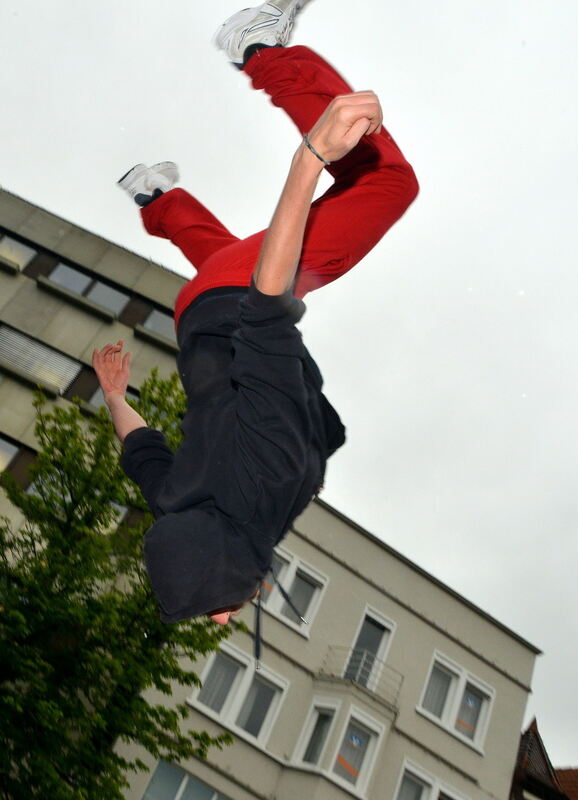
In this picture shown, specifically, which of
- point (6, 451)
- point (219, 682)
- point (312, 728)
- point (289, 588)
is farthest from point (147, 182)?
point (312, 728)

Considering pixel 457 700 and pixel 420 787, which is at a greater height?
pixel 457 700

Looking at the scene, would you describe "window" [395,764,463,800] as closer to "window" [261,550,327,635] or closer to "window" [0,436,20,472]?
"window" [261,550,327,635]

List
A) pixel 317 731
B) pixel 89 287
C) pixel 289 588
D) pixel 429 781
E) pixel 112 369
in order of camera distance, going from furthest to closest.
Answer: pixel 89 287 < pixel 289 588 < pixel 429 781 < pixel 317 731 < pixel 112 369

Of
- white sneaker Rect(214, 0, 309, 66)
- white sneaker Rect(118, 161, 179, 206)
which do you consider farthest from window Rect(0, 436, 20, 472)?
white sneaker Rect(214, 0, 309, 66)

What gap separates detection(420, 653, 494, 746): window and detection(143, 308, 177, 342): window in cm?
1113

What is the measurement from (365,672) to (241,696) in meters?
3.29

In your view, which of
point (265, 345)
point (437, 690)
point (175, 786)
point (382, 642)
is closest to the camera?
point (265, 345)

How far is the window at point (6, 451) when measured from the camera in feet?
53.3

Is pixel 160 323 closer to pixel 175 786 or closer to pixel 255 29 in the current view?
pixel 175 786

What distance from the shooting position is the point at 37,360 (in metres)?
17.9

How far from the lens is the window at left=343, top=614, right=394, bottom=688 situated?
16.2m

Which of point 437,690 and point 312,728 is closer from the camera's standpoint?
point 312,728

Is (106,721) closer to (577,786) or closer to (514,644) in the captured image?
(514,644)

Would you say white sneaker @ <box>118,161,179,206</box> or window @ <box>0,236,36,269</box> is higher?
window @ <box>0,236,36,269</box>
